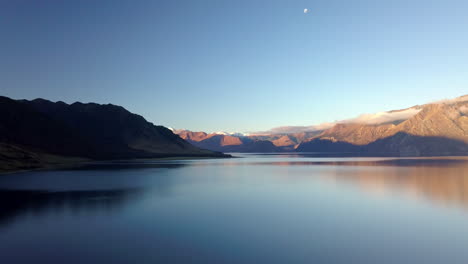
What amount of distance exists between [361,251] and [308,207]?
20149mm

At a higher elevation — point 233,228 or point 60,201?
point 60,201

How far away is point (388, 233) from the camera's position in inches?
1200

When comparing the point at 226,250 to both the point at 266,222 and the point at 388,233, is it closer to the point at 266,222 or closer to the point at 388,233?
the point at 266,222

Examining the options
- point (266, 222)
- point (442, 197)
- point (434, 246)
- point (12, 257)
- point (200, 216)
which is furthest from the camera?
point (442, 197)

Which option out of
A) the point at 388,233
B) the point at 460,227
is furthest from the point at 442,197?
the point at 388,233

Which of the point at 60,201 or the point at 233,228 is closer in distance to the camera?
the point at 233,228

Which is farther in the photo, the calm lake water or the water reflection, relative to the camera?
the water reflection

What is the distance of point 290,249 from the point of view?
25031 millimetres

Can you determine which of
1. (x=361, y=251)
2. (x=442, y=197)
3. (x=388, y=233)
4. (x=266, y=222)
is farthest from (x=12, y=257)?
(x=442, y=197)

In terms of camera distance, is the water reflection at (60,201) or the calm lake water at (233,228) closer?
the calm lake water at (233,228)

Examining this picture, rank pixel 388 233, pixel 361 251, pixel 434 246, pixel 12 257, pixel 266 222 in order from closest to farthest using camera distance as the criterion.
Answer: pixel 12 257 → pixel 361 251 → pixel 434 246 → pixel 388 233 → pixel 266 222

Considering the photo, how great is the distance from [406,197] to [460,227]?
20.8 metres

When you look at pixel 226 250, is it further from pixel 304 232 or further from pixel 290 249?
pixel 304 232

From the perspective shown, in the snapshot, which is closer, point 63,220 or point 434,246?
point 434,246
